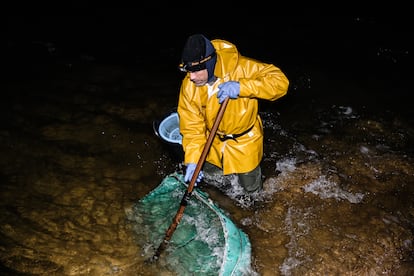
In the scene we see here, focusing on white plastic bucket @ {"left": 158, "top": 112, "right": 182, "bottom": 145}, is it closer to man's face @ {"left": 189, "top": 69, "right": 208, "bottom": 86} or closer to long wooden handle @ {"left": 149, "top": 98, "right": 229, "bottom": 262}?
long wooden handle @ {"left": 149, "top": 98, "right": 229, "bottom": 262}

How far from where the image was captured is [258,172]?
420 cm

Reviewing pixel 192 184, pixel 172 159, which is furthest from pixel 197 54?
pixel 172 159

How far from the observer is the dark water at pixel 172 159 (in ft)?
12.8

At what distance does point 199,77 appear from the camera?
3154 millimetres

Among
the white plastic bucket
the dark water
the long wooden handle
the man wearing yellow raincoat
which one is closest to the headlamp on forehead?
the man wearing yellow raincoat

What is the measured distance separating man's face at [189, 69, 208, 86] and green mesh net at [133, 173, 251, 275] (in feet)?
3.73

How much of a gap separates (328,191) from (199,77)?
8.14ft

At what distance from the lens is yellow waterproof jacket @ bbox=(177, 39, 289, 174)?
3.24 metres

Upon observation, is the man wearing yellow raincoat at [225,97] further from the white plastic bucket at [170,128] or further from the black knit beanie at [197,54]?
the white plastic bucket at [170,128]

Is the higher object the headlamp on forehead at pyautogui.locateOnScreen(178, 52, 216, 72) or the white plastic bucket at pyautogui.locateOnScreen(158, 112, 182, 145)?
the headlamp on forehead at pyautogui.locateOnScreen(178, 52, 216, 72)

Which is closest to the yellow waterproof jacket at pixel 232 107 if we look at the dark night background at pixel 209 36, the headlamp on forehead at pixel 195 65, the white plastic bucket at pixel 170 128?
the headlamp on forehead at pixel 195 65

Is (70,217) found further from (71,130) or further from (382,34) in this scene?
(382,34)

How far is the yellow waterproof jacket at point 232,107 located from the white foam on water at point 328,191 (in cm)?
118

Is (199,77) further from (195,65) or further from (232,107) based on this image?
(232,107)
